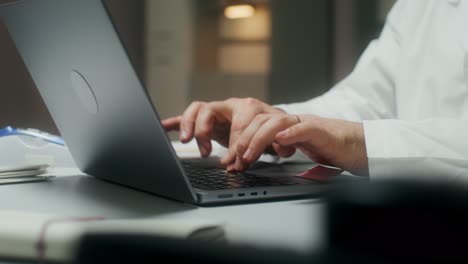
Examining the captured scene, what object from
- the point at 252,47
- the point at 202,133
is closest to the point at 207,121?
the point at 202,133

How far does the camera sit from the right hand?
82 cm

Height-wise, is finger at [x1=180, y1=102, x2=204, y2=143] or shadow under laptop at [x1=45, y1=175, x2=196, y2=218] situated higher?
shadow under laptop at [x1=45, y1=175, x2=196, y2=218]

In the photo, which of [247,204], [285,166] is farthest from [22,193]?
[285,166]

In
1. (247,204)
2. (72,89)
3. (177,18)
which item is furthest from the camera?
(177,18)

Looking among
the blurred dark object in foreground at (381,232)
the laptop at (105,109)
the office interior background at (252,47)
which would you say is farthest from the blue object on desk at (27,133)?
the office interior background at (252,47)

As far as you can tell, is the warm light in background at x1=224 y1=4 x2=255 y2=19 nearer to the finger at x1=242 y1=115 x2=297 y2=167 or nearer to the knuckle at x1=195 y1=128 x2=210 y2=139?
the knuckle at x1=195 y1=128 x2=210 y2=139

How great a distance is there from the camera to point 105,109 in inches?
21.4

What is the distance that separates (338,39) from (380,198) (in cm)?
317

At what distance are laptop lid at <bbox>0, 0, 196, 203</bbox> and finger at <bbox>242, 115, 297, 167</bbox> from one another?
149 mm

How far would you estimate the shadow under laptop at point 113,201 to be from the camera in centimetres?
46

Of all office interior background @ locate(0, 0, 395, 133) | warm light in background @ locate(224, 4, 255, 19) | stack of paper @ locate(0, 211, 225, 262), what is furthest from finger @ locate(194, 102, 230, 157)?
warm light in background @ locate(224, 4, 255, 19)

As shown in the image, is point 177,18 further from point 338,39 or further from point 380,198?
point 380,198

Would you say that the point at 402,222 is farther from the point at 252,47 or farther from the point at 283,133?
the point at 252,47

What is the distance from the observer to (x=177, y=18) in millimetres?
3092
